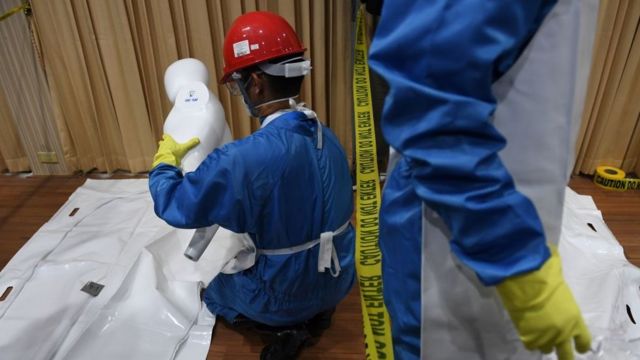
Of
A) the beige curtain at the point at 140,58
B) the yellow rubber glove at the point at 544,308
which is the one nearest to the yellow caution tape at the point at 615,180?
the beige curtain at the point at 140,58

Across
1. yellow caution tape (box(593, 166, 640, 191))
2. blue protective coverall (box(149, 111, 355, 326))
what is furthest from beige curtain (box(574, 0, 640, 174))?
blue protective coverall (box(149, 111, 355, 326))

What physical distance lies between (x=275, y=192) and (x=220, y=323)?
2.42ft

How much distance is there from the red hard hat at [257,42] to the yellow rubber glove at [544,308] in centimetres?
93

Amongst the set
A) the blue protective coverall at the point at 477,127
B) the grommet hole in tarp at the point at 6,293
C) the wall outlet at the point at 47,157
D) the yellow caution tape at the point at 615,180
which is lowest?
the grommet hole in tarp at the point at 6,293

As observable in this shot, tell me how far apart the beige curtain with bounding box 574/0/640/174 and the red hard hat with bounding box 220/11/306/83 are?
1.70 metres

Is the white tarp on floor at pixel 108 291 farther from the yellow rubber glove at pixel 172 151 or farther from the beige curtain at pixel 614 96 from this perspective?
the beige curtain at pixel 614 96

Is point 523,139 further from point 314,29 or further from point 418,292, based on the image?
point 314,29

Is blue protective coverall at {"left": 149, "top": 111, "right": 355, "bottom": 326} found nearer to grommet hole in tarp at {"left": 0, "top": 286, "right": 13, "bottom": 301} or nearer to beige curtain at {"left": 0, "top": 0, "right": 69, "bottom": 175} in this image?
grommet hole in tarp at {"left": 0, "top": 286, "right": 13, "bottom": 301}

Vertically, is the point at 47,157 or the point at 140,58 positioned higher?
the point at 140,58

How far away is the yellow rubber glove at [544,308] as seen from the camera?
55 cm

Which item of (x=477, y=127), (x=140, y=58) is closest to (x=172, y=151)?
(x=477, y=127)

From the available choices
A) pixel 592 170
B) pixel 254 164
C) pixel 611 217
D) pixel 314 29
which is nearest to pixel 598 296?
pixel 611 217

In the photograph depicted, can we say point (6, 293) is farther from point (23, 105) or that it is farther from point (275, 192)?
point (275, 192)

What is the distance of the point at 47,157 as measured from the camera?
8.43 feet
